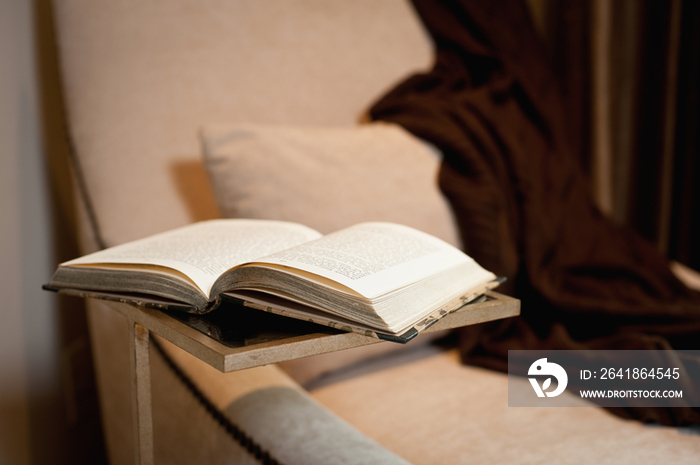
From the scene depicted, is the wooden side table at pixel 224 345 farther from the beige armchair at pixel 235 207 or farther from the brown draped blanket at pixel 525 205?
the brown draped blanket at pixel 525 205

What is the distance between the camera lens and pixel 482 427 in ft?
2.04

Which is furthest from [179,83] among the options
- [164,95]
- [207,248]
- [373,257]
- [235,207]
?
[373,257]

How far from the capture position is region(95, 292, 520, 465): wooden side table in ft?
1.13

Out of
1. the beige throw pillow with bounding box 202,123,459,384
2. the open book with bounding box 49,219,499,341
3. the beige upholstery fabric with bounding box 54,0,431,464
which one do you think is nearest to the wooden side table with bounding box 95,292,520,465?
the open book with bounding box 49,219,499,341

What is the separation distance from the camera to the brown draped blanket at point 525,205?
0.84m

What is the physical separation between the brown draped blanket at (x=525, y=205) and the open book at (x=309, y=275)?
393mm

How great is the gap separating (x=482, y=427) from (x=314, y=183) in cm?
41

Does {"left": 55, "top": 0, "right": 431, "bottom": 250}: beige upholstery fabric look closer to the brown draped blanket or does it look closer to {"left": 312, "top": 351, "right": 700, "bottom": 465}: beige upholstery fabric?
the brown draped blanket

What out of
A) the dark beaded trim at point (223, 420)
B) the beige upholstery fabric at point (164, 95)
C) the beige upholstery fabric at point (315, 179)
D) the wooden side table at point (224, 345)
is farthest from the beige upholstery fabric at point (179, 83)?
the wooden side table at point (224, 345)

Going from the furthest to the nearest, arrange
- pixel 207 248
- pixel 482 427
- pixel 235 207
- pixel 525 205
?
pixel 525 205
pixel 235 207
pixel 482 427
pixel 207 248

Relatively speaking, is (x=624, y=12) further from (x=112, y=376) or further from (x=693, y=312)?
(x=112, y=376)

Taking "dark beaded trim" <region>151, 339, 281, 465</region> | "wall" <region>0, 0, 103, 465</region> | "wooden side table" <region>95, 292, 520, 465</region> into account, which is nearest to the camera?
"wooden side table" <region>95, 292, 520, 465</region>

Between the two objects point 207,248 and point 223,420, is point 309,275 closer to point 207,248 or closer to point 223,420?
point 207,248

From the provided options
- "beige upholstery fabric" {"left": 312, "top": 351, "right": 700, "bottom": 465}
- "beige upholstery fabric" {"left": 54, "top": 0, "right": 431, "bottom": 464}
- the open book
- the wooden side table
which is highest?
"beige upholstery fabric" {"left": 54, "top": 0, "right": 431, "bottom": 464}
